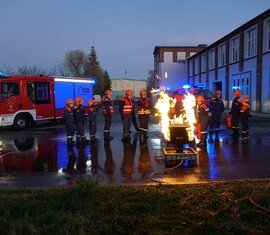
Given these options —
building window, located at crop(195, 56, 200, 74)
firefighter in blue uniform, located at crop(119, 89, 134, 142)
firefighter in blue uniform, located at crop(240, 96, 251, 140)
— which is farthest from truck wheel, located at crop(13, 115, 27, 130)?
building window, located at crop(195, 56, 200, 74)

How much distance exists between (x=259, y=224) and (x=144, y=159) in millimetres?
5960

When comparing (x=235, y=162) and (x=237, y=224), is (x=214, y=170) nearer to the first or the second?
(x=235, y=162)

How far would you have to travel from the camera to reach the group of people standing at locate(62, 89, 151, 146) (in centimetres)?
1426

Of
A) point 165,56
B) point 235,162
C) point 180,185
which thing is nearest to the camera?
point 180,185

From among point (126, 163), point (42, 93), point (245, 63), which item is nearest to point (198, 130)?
point (126, 163)

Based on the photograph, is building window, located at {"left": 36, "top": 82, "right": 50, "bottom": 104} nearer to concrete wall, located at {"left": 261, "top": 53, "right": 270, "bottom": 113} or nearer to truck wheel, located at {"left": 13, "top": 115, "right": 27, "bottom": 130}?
truck wheel, located at {"left": 13, "top": 115, "right": 27, "bottom": 130}

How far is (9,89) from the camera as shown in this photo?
69.6 feet

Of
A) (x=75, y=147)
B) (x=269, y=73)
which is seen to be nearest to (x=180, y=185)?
(x=75, y=147)

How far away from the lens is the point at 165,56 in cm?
7219

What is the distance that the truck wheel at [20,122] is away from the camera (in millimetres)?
21453

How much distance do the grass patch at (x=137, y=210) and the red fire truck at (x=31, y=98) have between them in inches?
560

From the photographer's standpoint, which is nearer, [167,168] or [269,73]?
[167,168]

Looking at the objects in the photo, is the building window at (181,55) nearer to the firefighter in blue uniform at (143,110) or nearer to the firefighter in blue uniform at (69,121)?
the firefighter in blue uniform at (143,110)

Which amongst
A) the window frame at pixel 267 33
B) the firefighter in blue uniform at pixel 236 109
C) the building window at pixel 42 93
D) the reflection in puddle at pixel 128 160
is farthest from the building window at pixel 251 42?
the reflection in puddle at pixel 128 160
